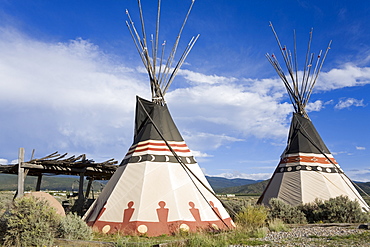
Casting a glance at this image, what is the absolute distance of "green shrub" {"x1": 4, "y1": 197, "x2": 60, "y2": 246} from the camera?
24.1 feet

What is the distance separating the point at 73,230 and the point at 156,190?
8.77ft

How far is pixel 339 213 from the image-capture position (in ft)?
37.0

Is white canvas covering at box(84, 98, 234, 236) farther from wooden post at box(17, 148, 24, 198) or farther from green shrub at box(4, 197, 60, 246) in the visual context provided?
wooden post at box(17, 148, 24, 198)

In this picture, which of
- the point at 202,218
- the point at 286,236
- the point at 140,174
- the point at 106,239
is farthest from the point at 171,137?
the point at 286,236

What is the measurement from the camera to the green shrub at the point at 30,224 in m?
7.34

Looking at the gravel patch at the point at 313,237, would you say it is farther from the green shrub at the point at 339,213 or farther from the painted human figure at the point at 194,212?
the painted human figure at the point at 194,212

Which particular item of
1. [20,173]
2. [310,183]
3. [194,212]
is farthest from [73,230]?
[310,183]

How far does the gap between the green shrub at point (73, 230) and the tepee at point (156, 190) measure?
1.18 m

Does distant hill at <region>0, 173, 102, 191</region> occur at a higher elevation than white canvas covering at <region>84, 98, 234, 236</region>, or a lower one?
lower

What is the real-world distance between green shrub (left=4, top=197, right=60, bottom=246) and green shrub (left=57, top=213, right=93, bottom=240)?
18 cm

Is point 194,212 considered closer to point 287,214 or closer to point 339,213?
point 287,214

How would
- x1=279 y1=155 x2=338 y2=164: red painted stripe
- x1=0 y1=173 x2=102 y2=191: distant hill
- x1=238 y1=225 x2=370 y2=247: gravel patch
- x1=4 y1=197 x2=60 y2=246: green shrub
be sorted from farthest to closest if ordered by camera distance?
→ x1=0 y1=173 x2=102 y2=191: distant hill
x1=279 y1=155 x2=338 y2=164: red painted stripe
x1=4 y1=197 x2=60 y2=246: green shrub
x1=238 y1=225 x2=370 y2=247: gravel patch

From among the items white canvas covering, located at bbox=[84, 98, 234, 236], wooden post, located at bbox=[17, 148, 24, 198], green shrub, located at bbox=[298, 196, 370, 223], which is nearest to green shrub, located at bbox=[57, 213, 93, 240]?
white canvas covering, located at bbox=[84, 98, 234, 236]

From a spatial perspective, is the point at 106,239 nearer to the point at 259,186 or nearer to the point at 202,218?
the point at 202,218
